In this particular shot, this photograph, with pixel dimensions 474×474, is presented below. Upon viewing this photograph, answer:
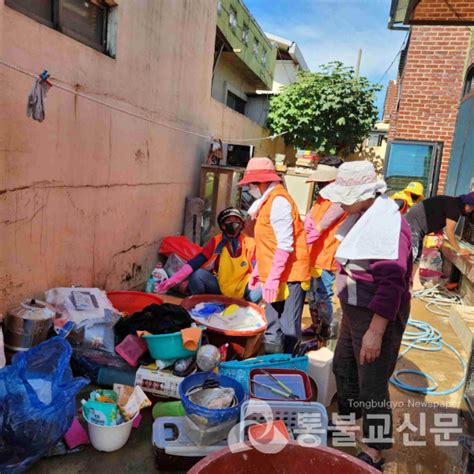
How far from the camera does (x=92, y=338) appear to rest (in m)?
3.06

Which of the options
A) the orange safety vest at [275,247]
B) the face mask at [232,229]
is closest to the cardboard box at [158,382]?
the orange safety vest at [275,247]

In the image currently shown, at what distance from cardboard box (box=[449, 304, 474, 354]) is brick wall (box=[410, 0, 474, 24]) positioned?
3190 millimetres

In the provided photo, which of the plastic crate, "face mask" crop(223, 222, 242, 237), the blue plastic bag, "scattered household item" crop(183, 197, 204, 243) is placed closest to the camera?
the blue plastic bag

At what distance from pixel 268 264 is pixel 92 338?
4.74 ft

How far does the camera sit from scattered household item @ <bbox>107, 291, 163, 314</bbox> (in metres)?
3.96

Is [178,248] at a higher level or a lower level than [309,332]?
higher

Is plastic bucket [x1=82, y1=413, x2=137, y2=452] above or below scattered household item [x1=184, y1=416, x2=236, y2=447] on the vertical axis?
below

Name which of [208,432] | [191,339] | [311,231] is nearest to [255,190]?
[311,231]

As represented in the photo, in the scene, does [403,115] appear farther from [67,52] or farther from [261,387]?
[261,387]

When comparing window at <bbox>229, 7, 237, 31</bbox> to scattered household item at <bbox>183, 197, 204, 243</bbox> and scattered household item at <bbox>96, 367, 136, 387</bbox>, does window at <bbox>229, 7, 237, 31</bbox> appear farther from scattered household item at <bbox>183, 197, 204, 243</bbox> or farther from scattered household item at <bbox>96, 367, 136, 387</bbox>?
scattered household item at <bbox>96, 367, 136, 387</bbox>

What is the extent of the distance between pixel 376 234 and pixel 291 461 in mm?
1120

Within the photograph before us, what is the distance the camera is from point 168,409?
2689 mm

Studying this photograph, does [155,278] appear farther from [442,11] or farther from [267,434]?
[442,11]

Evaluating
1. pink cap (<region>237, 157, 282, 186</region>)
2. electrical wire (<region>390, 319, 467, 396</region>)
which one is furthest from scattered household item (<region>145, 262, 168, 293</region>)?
electrical wire (<region>390, 319, 467, 396</region>)
